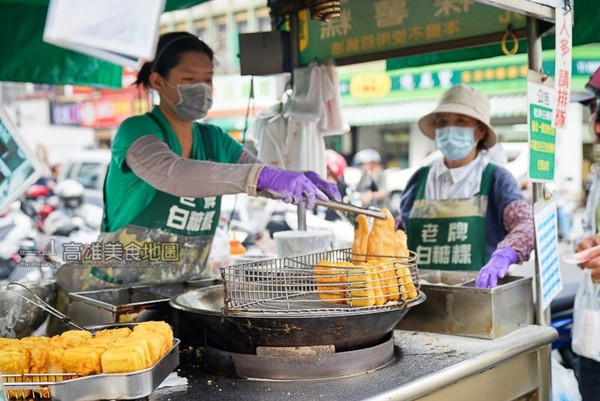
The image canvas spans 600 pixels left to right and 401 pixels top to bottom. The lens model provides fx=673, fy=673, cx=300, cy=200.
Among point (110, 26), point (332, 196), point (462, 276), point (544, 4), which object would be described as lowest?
point (462, 276)

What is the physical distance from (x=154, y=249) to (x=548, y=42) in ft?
8.39

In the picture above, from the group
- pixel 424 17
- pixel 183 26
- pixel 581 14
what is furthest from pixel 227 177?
pixel 183 26

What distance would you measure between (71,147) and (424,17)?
64.5 ft

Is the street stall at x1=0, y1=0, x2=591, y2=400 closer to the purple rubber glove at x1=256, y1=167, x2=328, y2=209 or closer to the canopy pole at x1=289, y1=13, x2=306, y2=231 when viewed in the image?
the purple rubber glove at x1=256, y1=167, x2=328, y2=209

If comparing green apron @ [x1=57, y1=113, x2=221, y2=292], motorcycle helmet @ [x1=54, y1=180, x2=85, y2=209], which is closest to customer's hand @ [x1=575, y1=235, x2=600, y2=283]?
green apron @ [x1=57, y1=113, x2=221, y2=292]

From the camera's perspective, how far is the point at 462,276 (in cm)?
294

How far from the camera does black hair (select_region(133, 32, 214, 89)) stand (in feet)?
10.2

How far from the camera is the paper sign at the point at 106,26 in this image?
1.32m

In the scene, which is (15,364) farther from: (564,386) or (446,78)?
(446,78)

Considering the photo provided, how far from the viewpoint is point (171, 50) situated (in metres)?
3.11

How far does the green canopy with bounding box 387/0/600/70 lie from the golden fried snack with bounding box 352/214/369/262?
5.54ft

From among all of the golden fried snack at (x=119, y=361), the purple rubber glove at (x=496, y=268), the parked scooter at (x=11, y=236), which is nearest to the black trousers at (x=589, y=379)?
the purple rubber glove at (x=496, y=268)

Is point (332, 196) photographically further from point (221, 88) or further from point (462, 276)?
point (221, 88)

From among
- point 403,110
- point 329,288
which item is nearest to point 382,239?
point 329,288
